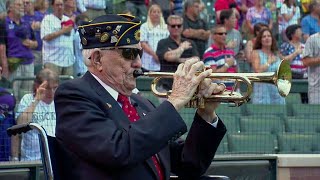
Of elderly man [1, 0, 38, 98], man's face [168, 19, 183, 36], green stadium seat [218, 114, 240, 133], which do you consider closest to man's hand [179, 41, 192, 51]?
man's face [168, 19, 183, 36]

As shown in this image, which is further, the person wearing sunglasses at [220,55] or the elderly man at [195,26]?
the elderly man at [195,26]

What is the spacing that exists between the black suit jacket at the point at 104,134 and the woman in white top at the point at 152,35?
5828 mm

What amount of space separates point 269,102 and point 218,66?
78 cm

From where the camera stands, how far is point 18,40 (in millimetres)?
9594

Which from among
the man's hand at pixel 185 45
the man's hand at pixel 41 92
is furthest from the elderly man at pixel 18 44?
the man's hand at pixel 185 45

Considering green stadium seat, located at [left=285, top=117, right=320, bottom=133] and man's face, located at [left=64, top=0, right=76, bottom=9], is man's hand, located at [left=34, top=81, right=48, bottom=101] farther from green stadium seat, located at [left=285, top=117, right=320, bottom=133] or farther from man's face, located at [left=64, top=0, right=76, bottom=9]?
green stadium seat, located at [left=285, top=117, right=320, bottom=133]

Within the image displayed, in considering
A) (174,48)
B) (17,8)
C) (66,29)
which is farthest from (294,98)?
(17,8)

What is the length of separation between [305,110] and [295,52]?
1.48m

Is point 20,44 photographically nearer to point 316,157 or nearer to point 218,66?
point 218,66

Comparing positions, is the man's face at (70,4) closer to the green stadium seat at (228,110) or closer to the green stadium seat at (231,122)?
the green stadium seat at (228,110)

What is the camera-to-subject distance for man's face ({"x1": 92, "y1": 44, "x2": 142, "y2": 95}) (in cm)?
438

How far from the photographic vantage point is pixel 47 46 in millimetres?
9758

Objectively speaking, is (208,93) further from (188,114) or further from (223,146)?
(188,114)

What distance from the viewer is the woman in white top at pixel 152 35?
34.0 feet
